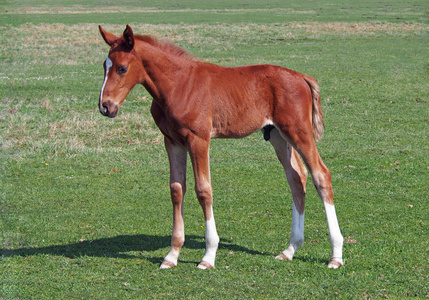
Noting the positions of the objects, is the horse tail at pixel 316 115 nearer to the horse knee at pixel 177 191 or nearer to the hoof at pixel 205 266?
the horse knee at pixel 177 191

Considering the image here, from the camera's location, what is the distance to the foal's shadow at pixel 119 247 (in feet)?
→ 22.7

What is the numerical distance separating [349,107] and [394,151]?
14.4ft

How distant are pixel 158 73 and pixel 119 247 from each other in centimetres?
249

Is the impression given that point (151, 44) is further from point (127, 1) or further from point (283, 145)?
point (127, 1)

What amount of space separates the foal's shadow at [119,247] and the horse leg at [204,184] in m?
0.72

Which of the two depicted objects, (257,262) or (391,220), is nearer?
(257,262)

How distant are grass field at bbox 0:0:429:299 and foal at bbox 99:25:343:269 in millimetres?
509

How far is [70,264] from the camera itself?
6.60 meters

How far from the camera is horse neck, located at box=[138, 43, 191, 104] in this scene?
624cm

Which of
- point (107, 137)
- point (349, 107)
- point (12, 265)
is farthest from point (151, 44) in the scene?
point (349, 107)

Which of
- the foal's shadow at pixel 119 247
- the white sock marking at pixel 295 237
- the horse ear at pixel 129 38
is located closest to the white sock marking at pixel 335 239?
the white sock marking at pixel 295 237

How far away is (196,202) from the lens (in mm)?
9250

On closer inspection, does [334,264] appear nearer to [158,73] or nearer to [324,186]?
[324,186]

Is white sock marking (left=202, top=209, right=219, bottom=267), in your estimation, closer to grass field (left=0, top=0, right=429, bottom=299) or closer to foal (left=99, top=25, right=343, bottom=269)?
foal (left=99, top=25, right=343, bottom=269)
